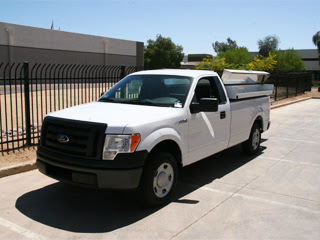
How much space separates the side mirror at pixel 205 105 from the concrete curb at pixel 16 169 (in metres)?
3.25

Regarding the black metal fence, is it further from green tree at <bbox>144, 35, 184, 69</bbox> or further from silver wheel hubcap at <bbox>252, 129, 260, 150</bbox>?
green tree at <bbox>144, 35, 184, 69</bbox>

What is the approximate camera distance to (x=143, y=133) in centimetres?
433

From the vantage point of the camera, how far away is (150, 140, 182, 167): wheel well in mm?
4745

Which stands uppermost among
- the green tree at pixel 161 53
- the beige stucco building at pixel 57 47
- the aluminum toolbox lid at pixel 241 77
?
the green tree at pixel 161 53

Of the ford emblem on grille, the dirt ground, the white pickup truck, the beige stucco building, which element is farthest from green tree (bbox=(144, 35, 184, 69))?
the ford emblem on grille

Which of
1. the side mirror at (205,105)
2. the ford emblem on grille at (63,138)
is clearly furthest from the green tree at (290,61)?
the ford emblem on grille at (63,138)

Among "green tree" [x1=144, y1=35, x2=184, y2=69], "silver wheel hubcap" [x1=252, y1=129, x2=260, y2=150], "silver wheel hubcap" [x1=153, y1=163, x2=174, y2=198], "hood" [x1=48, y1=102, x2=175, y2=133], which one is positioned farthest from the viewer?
"green tree" [x1=144, y1=35, x2=184, y2=69]

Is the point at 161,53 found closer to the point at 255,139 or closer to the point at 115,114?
the point at 255,139

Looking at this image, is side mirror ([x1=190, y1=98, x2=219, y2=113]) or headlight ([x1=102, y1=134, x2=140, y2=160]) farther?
side mirror ([x1=190, y1=98, x2=219, y2=113])

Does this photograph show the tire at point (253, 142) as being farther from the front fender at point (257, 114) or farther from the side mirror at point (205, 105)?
the side mirror at point (205, 105)

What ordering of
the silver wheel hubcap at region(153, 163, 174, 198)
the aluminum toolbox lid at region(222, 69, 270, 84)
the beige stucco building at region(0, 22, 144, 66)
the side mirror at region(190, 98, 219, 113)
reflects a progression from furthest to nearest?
the beige stucco building at region(0, 22, 144, 66) → the aluminum toolbox lid at region(222, 69, 270, 84) → the side mirror at region(190, 98, 219, 113) → the silver wheel hubcap at region(153, 163, 174, 198)

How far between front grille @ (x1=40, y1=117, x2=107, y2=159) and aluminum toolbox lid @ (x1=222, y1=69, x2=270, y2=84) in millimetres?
3591

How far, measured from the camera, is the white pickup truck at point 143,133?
418 cm

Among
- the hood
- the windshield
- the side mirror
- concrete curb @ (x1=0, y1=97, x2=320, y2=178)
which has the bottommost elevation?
concrete curb @ (x1=0, y1=97, x2=320, y2=178)
